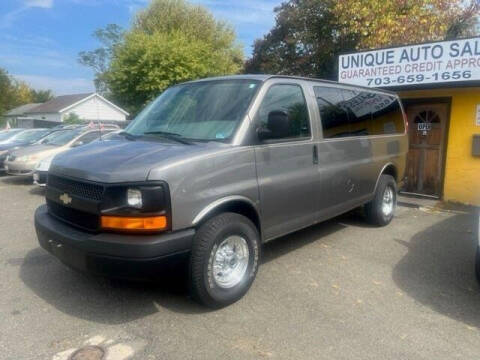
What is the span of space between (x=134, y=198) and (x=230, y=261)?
117 centimetres

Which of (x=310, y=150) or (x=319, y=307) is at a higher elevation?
(x=310, y=150)

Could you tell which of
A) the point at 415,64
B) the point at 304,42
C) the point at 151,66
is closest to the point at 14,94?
the point at 151,66

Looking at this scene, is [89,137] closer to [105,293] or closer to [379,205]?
[105,293]

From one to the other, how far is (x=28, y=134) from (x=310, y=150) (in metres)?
14.0

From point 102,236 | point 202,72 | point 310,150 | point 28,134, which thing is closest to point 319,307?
point 310,150

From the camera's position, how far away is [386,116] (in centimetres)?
636

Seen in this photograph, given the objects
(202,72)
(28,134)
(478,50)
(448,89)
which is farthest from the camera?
(202,72)

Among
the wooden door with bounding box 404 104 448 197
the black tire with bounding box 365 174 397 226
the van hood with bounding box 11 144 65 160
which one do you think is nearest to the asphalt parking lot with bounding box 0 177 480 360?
the black tire with bounding box 365 174 397 226

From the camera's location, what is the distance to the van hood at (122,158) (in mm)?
3156

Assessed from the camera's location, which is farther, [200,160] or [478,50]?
[478,50]

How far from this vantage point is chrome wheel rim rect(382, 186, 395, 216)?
644 cm

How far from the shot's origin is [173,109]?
14.4 ft

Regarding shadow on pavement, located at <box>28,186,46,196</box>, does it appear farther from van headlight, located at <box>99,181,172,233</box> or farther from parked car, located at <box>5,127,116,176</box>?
van headlight, located at <box>99,181,172,233</box>

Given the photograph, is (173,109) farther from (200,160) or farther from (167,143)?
(200,160)
